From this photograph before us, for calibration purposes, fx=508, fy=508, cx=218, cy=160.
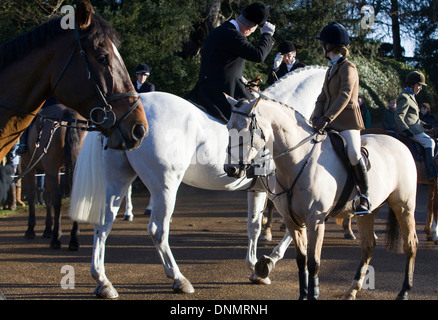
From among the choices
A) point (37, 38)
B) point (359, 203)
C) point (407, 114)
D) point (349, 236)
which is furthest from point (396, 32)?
point (37, 38)

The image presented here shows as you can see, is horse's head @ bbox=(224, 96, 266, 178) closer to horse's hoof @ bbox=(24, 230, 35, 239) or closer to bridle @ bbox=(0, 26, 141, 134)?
bridle @ bbox=(0, 26, 141, 134)

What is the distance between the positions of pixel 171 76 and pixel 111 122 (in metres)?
12.0

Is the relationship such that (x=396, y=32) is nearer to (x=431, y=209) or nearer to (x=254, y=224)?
(x=431, y=209)

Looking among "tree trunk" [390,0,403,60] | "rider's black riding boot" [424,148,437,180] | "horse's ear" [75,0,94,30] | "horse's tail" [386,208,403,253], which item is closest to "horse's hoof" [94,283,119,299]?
"horse's ear" [75,0,94,30]

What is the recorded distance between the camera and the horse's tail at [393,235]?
232 inches

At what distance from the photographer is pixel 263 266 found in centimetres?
549

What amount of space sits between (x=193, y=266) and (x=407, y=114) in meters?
4.45

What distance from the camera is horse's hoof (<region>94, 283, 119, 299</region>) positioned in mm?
5246

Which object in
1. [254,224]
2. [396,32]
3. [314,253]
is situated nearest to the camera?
[314,253]

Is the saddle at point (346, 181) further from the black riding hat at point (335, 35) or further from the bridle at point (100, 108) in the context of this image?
the bridle at point (100, 108)

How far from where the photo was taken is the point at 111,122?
135 inches

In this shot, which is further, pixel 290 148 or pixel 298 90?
pixel 298 90

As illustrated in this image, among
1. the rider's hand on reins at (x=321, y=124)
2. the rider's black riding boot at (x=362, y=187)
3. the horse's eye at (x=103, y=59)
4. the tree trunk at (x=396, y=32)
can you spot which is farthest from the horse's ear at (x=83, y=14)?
the tree trunk at (x=396, y=32)
